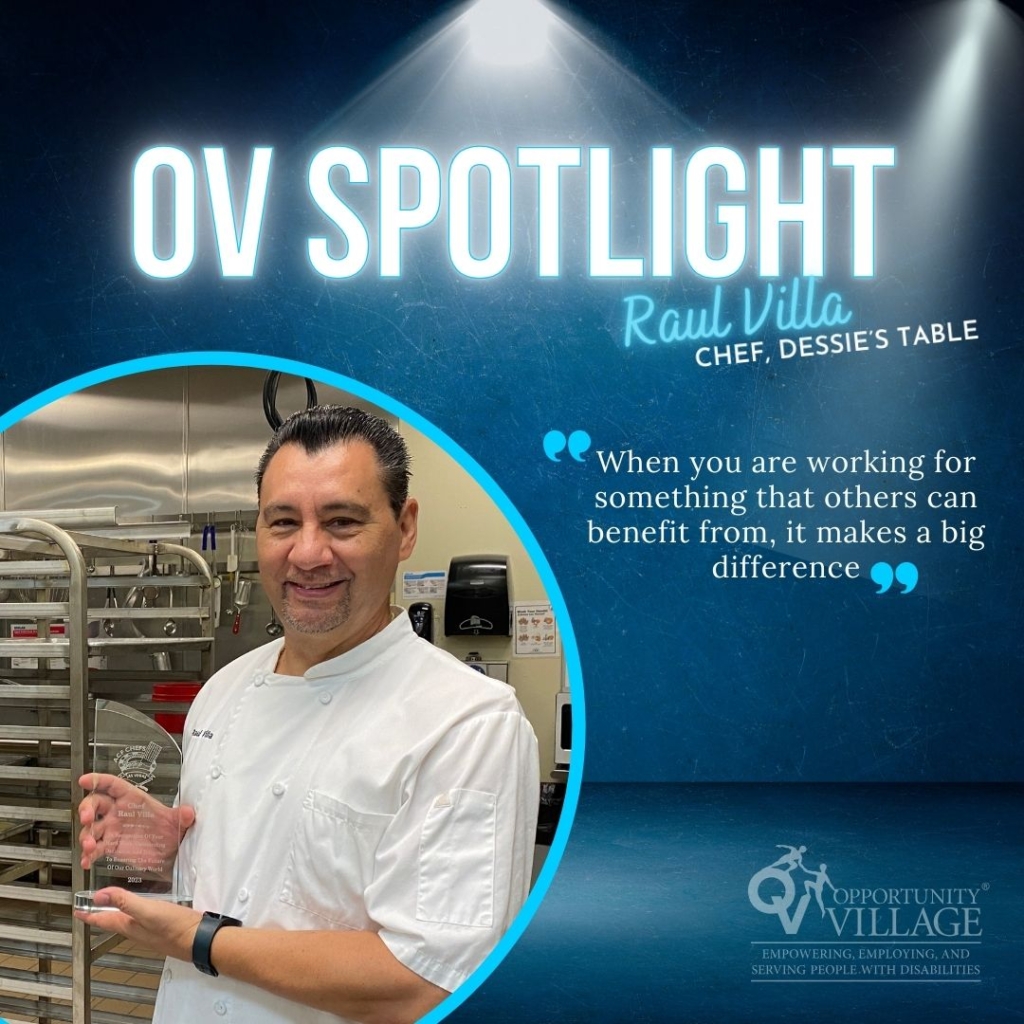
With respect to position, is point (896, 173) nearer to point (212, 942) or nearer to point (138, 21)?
point (138, 21)

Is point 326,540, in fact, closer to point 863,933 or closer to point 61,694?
point 61,694

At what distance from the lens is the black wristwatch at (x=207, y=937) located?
1623mm

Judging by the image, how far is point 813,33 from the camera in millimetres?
2221

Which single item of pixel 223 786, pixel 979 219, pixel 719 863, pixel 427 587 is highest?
pixel 979 219

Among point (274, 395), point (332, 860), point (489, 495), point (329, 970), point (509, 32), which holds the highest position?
point (509, 32)

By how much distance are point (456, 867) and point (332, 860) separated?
23 cm

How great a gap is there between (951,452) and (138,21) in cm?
213

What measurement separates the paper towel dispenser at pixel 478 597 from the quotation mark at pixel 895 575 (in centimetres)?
82

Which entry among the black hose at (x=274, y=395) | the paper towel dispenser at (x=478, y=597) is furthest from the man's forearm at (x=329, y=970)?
the black hose at (x=274, y=395)

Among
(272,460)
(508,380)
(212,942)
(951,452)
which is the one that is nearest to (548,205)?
(508,380)

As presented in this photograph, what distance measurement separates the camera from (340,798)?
5.41 ft

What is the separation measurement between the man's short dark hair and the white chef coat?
0.86ft

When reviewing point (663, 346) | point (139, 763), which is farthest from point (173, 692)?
point (663, 346)

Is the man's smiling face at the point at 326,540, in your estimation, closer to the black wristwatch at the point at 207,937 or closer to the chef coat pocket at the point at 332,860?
the chef coat pocket at the point at 332,860
